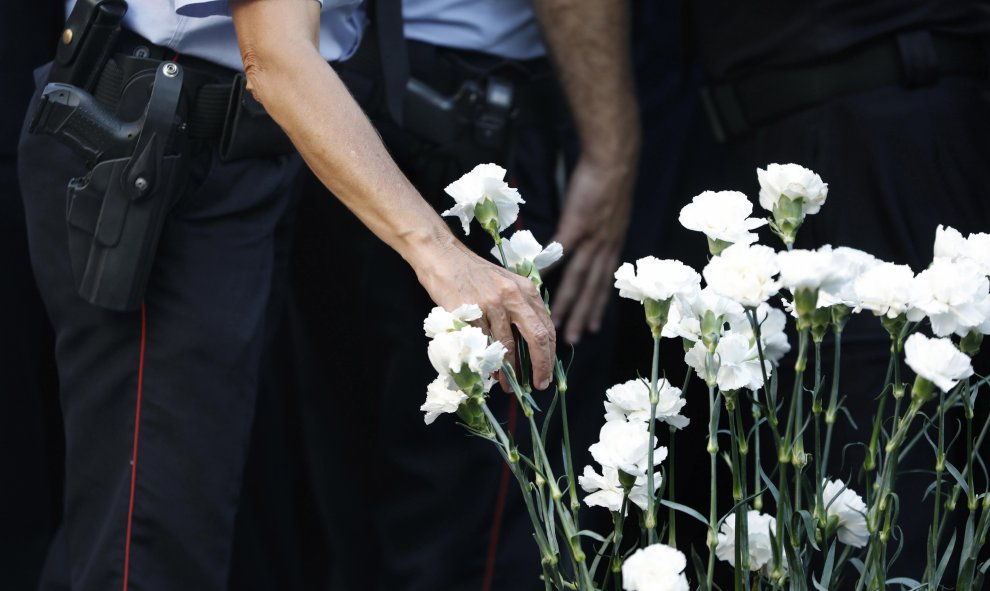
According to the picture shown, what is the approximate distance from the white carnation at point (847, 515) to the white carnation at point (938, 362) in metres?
0.13

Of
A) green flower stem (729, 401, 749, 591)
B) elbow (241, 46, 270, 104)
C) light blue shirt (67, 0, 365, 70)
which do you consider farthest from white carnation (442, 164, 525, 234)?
light blue shirt (67, 0, 365, 70)

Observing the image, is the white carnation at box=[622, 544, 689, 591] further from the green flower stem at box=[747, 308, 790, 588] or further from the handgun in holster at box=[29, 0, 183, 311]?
the handgun in holster at box=[29, 0, 183, 311]

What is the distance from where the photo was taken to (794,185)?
30.9 inches

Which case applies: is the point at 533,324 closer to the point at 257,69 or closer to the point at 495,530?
the point at 257,69

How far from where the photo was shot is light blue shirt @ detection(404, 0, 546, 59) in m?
1.70

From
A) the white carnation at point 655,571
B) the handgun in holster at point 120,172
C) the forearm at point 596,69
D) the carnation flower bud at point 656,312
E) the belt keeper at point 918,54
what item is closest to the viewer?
the white carnation at point 655,571

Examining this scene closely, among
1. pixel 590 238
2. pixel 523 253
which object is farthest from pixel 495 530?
pixel 523 253

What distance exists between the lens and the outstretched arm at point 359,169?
95 cm

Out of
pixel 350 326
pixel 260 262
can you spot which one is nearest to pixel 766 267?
pixel 260 262

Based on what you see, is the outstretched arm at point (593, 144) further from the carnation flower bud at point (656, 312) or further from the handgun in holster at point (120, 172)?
the carnation flower bud at point (656, 312)

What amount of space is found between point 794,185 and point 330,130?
1.44ft

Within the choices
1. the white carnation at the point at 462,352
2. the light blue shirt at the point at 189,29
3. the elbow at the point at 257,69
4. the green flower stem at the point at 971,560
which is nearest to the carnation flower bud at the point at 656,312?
the white carnation at the point at 462,352

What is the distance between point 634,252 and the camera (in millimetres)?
2010

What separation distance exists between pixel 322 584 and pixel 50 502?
49cm
